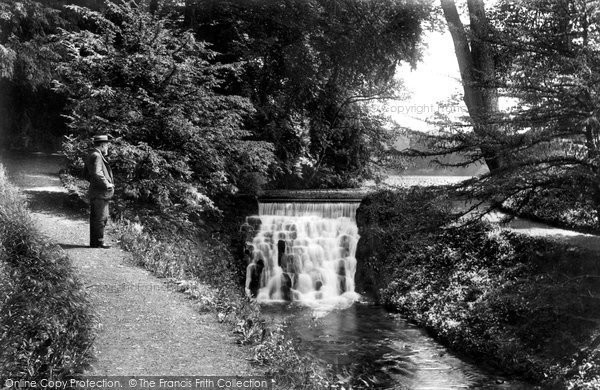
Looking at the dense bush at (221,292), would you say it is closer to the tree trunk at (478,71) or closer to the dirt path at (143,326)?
the dirt path at (143,326)

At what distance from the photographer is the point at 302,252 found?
16.3 metres

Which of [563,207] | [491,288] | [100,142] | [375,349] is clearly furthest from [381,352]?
[100,142]

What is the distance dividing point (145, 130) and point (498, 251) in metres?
8.63

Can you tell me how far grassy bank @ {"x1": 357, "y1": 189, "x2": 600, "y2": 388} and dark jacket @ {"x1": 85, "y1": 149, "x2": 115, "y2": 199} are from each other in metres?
5.94

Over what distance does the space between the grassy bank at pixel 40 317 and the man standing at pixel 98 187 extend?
2592 mm

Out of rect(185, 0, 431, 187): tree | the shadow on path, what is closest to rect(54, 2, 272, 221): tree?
the shadow on path

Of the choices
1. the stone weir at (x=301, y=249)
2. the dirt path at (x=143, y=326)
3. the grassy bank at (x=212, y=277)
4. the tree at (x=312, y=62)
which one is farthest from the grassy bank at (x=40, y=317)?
the tree at (x=312, y=62)

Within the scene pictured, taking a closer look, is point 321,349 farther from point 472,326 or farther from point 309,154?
point 309,154

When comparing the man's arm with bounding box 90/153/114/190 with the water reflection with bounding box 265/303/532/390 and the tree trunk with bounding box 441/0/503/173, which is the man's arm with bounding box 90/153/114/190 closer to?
the water reflection with bounding box 265/303/532/390

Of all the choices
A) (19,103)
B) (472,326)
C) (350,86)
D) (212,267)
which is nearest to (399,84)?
(350,86)

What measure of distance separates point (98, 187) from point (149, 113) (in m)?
3.86

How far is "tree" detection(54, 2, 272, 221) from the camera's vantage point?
1301 centimetres

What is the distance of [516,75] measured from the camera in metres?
9.86

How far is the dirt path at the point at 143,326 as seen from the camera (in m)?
6.15
